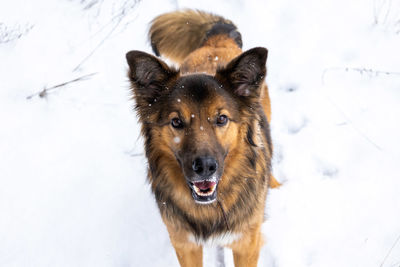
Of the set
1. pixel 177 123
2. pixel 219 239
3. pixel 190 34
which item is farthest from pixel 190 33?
pixel 219 239

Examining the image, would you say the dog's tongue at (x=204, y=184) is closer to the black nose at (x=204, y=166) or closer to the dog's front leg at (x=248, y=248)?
the black nose at (x=204, y=166)

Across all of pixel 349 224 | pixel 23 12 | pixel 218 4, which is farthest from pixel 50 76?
pixel 349 224

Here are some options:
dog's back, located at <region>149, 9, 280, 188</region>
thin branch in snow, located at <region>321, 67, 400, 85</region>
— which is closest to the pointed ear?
dog's back, located at <region>149, 9, 280, 188</region>

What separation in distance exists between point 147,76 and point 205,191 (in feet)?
2.87

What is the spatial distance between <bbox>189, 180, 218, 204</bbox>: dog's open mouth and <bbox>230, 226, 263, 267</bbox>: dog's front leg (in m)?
0.55

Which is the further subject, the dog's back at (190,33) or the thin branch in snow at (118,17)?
the thin branch in snow at (118,17)

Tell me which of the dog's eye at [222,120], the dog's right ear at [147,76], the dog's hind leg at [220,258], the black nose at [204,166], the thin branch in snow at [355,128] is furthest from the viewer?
the thin branch in snow at [355,128]

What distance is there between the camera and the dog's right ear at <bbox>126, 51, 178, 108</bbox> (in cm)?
239

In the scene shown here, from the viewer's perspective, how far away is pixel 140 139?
13.7 ft

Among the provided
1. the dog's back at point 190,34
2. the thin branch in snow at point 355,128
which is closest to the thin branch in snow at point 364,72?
the thin branch in snow at point 355,128

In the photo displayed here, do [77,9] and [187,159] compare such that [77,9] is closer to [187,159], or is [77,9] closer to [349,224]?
[187,159]

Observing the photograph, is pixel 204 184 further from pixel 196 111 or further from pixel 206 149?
pixel 196 111

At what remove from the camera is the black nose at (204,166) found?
7.47ft

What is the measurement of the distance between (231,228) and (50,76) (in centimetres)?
312
